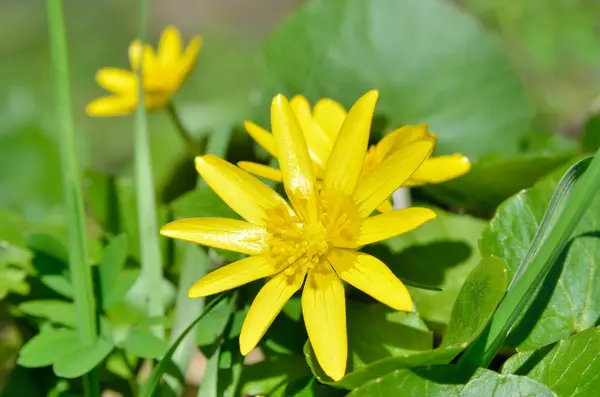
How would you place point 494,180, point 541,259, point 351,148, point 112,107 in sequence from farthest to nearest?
point 112,107, point 494,180, point 351,148, point 541,259

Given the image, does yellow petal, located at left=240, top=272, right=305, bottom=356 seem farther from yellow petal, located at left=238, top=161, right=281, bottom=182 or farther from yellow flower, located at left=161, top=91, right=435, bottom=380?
yellow petal, located at left=238, top=161, right=281, bottom=182

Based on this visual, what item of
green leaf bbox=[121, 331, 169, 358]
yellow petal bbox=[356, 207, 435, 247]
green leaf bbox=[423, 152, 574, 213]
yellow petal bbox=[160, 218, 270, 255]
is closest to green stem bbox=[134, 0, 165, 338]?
green leaf bbox=[121, 331, 169, 358]

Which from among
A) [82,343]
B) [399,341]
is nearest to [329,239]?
[399,341]

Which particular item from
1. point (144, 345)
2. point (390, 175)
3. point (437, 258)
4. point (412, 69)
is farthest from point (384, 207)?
point (412, 69)

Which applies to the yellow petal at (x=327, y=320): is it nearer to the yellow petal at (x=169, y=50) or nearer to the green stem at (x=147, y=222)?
the green stem at (x=147, y=222)

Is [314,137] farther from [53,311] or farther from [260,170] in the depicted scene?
[53,311]

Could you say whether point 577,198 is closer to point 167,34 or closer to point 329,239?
point 329,239
